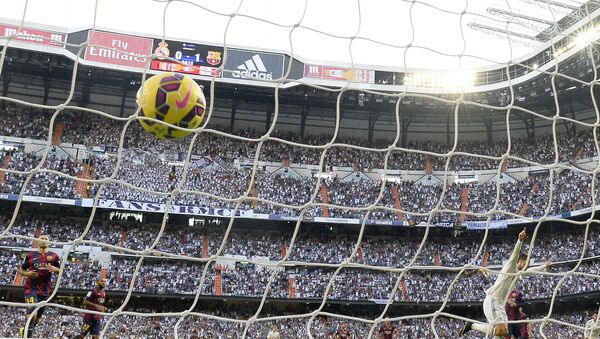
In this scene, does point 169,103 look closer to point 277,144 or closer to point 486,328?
point 486,328

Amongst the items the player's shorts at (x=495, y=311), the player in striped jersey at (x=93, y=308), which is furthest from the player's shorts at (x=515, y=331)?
the player in striped jersey at (x=93, y=308)

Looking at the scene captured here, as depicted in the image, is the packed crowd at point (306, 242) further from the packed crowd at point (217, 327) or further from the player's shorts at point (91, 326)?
the player's shorts at point (91, 326)

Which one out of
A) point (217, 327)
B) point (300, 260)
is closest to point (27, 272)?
point (217, 327)

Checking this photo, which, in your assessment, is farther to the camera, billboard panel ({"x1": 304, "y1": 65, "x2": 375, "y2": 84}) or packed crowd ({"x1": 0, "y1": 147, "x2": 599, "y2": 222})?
billboard panel ({"x1": 304, "y1": 65, "x2": 375, "y2": 84})

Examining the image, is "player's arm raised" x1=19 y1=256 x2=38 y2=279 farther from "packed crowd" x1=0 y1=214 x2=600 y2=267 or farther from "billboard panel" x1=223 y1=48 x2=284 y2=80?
"billboard panel" x1=223 y1=48 x2=284 y2=80

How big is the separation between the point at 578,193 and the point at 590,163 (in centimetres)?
183

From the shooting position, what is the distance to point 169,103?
17.6 feet

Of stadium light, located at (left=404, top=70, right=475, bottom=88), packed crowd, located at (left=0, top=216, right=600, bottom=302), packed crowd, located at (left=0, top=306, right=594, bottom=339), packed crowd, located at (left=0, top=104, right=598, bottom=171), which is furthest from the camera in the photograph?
stadium light, located at (left=404, top=70, right=475, bottom=88)

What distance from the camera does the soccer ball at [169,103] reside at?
17.4 feet

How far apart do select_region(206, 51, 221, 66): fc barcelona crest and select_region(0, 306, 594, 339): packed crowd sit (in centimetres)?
1034

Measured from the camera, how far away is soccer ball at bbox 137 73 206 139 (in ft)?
17.4

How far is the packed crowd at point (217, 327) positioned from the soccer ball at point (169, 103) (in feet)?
37.5

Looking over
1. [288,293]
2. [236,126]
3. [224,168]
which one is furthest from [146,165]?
[288,293]

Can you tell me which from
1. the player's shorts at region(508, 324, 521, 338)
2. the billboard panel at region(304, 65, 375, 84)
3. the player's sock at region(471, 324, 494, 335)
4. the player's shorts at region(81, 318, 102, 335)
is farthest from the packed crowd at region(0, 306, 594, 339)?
the player's sock at region(471, 324, 494, 335)
